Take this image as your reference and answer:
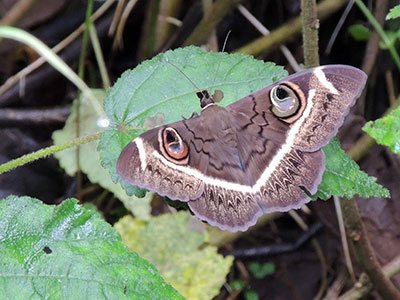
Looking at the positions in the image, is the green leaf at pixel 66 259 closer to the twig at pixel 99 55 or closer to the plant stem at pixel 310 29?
the plant stem at pixel 310 29

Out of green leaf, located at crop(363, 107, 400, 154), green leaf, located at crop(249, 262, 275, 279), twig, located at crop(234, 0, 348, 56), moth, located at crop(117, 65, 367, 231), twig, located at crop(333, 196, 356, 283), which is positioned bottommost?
green leaf, located at crop(249, 262, 275, 279)

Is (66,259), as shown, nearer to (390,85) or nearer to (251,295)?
(251,295)

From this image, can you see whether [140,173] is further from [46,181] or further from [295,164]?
[46,181]

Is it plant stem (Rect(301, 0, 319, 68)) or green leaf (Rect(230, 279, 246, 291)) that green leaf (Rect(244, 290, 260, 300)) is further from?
plant stem (Rect(301, 0, 319, 68))

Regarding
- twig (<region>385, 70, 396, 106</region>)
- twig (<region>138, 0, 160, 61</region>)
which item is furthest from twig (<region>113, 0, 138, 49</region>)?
twig (<region>385, 70, 396, 106</region>)

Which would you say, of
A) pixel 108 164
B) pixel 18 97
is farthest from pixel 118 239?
pixel 18 97

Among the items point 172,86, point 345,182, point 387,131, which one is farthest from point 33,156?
point 387,131
